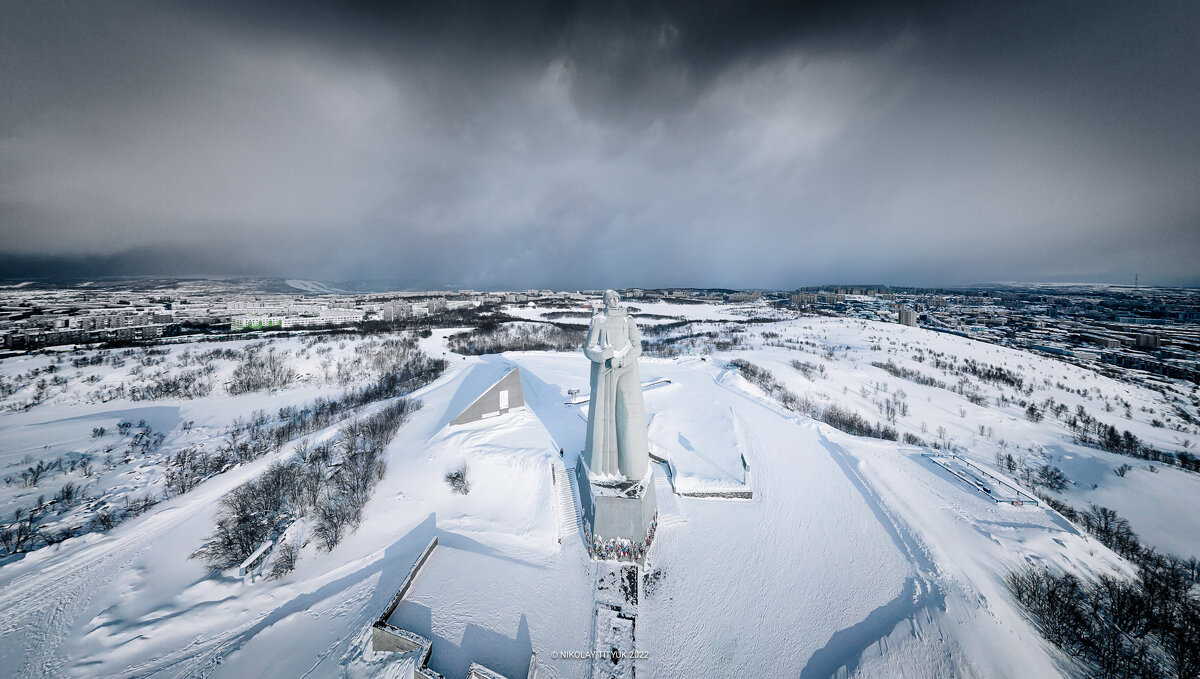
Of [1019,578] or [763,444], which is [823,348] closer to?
[763,444]

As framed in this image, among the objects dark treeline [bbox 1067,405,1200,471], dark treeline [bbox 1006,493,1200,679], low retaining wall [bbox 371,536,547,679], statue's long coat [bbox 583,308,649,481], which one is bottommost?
dark treeline [bbox 1067,405,1200,471]

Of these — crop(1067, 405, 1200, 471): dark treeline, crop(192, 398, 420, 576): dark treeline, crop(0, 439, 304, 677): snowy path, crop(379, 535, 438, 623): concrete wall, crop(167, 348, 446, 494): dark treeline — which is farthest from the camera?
crop(1067, 405, 1200, 471): dark treeline

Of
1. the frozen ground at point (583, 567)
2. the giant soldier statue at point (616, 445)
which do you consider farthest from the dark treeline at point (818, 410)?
the giant soldier statue at point (616, 445)

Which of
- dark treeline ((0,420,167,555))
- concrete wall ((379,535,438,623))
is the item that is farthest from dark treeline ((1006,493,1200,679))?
dark treeline ((0,420,167,555))

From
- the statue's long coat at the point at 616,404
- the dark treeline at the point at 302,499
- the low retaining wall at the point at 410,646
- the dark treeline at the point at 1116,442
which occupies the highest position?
the statue's long coat at the point at 616,404

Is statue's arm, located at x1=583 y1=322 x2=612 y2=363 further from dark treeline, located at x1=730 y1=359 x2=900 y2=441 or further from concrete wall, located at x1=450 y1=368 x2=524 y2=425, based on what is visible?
dark treeline, located at x1=730 y1=359 x2=900 y2=441

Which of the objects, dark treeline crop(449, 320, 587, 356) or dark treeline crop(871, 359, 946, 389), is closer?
dark treeline crop(871, 359, 946, 389)

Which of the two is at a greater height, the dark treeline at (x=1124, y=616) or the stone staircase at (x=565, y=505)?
the stone staircase at (x=565, y=505)

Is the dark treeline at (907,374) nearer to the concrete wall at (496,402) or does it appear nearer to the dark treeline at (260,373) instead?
the concrete wall at (496,402)
